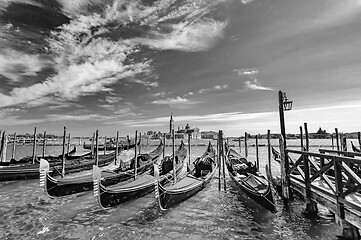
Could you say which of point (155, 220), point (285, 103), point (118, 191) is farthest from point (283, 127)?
point (118, 191)

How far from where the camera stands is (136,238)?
495cm

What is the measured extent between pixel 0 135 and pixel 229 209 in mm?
16187

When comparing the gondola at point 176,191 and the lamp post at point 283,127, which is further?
the lamp post at point 283,127

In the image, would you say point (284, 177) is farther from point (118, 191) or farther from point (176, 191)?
point (118, 191)

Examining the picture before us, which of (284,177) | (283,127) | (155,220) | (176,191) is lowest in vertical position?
(155,220)

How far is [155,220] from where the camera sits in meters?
6.05

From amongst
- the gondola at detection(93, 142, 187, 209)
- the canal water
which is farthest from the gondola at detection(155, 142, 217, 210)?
the gondola at detection(93, 142, 187, 209)

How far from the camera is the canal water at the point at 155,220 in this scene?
16.9 feet

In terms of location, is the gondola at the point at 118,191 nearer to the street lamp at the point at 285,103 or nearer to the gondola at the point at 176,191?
the gondola at the point at 176,191

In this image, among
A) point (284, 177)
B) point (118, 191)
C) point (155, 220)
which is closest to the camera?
point (155, 220)

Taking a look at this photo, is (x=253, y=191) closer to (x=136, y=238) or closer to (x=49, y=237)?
(x=136, y=238)

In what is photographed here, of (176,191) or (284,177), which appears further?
(284,177)

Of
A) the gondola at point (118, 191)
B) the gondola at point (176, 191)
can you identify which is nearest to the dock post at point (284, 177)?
the gondola at point (176, 191)

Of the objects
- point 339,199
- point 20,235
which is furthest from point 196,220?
point 20,235
